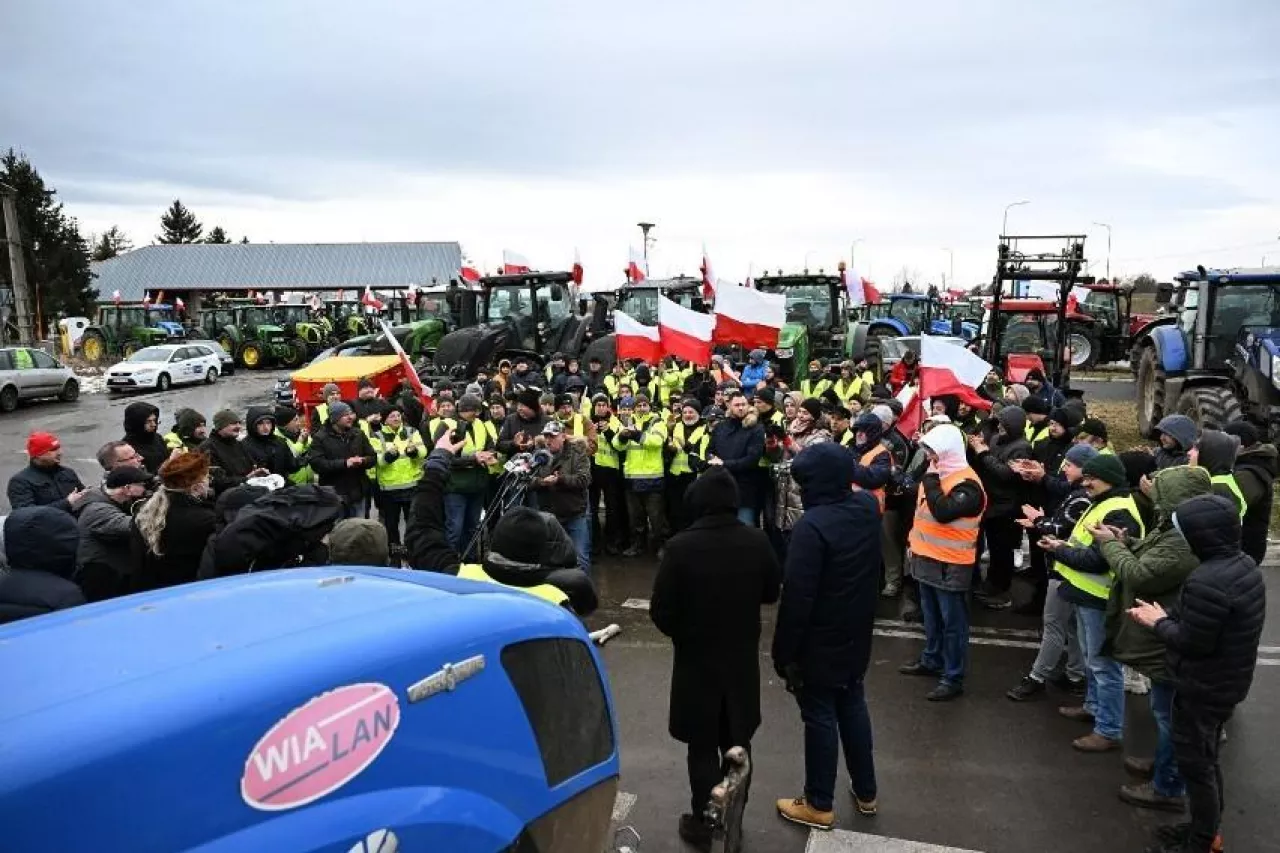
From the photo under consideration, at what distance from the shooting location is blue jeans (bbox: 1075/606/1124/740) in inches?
190

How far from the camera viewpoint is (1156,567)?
4184 millimetres

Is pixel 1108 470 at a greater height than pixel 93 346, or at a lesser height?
greater

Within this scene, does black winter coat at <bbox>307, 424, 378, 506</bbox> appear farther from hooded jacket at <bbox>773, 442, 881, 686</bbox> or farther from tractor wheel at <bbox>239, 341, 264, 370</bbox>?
tractor wheel at <bbox>239, 341, 264, 370</bbox>

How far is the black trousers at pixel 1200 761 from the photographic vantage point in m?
3.73

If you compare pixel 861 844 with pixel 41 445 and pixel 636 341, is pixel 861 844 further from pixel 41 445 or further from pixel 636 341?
pixel 636 341

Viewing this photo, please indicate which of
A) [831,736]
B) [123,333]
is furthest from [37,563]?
[123,333]

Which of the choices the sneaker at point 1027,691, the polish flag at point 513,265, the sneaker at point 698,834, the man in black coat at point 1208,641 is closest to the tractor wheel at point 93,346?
the polish flag at point 513,265

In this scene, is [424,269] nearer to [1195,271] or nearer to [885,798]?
[1195,271]

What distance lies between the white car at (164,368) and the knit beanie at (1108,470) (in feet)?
89.1

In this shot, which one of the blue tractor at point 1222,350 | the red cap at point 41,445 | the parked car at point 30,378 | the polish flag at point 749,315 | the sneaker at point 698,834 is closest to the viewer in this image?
the sneaker at point 698,834

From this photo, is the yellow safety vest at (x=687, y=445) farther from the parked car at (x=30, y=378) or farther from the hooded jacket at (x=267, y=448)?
the parked car at (x=30, y=378)

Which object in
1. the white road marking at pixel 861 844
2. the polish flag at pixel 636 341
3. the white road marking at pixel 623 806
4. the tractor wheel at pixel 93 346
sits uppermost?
the polish flag at pixel 636 341

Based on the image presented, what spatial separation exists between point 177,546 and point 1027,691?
504 centimetres

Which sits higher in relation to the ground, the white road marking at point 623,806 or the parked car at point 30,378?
the parked car at point 30,378
